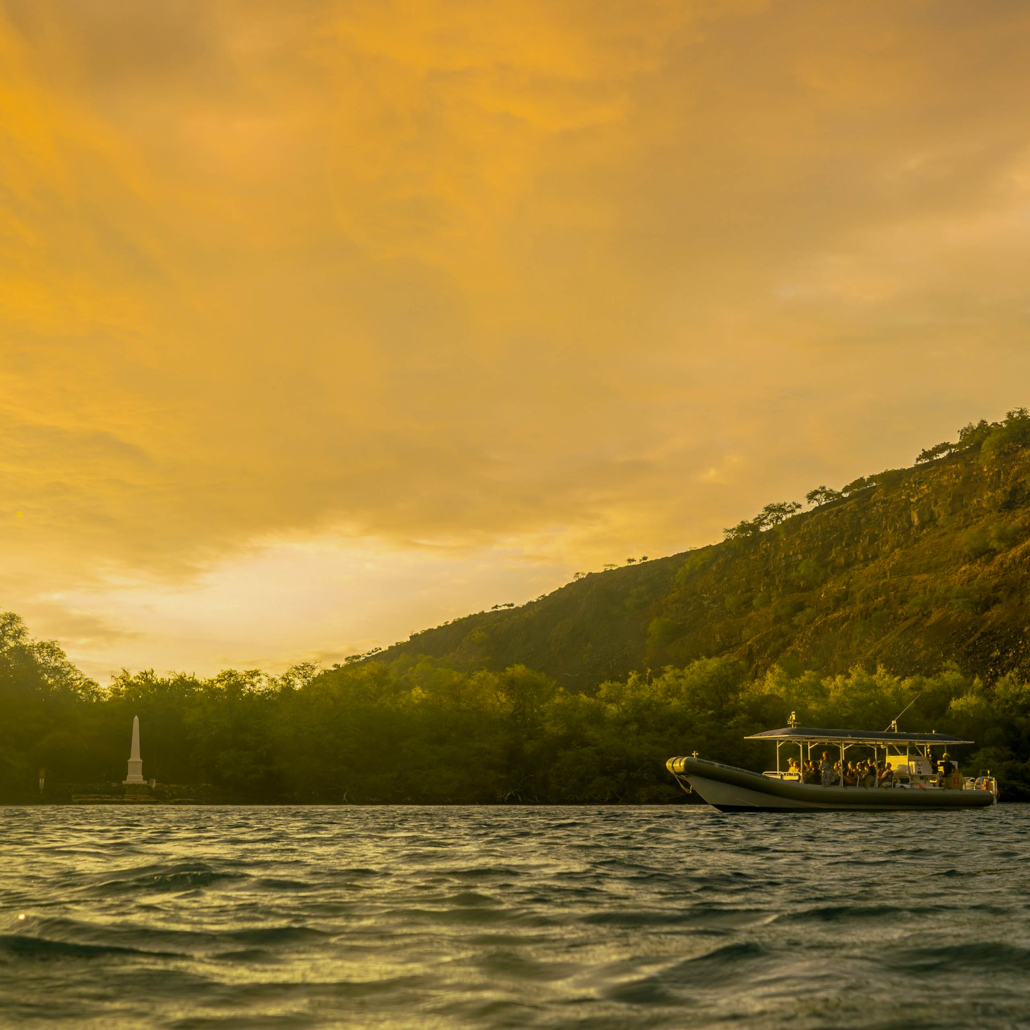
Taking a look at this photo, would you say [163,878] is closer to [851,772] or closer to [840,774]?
[840,774]

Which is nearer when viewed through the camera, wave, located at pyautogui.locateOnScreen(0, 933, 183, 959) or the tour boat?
wave, located at pyautogui.locateOnScreen(0, 933, 183, 959)

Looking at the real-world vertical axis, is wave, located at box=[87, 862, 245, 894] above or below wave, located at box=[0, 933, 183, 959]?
below

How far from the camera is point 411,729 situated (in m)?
82.7

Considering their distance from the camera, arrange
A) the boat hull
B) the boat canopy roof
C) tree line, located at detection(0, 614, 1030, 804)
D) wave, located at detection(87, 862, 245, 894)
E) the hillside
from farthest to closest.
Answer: the hillside, tree line, located at detection(0, 614, 1030, 804), the boat canopy roof, the boat hull, wave, located at detection(87, 862, 245, 894)

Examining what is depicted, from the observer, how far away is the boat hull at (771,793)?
56938 millimetres

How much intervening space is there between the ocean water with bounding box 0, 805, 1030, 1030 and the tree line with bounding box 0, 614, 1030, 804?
5149cm

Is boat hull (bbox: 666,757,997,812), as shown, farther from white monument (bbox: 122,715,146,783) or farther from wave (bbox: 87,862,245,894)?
wave (bbox: 87,862,245,894)

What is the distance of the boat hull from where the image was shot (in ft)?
187

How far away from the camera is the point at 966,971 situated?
10.9 meters

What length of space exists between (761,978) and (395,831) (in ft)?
97.8

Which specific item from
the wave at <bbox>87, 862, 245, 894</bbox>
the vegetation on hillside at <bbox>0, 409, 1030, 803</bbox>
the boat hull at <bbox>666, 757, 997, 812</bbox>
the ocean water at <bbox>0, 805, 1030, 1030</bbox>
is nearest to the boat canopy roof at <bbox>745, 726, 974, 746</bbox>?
the boat hull at <bbox>666, 757, 997, 812</bbox>

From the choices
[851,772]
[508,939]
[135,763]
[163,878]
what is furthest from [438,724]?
[508,939]

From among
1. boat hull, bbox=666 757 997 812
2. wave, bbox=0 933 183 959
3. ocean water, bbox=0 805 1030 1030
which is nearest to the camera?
ocean water, bbox=0 805 1030 1030

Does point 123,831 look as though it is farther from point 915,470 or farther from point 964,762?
point 915,470
